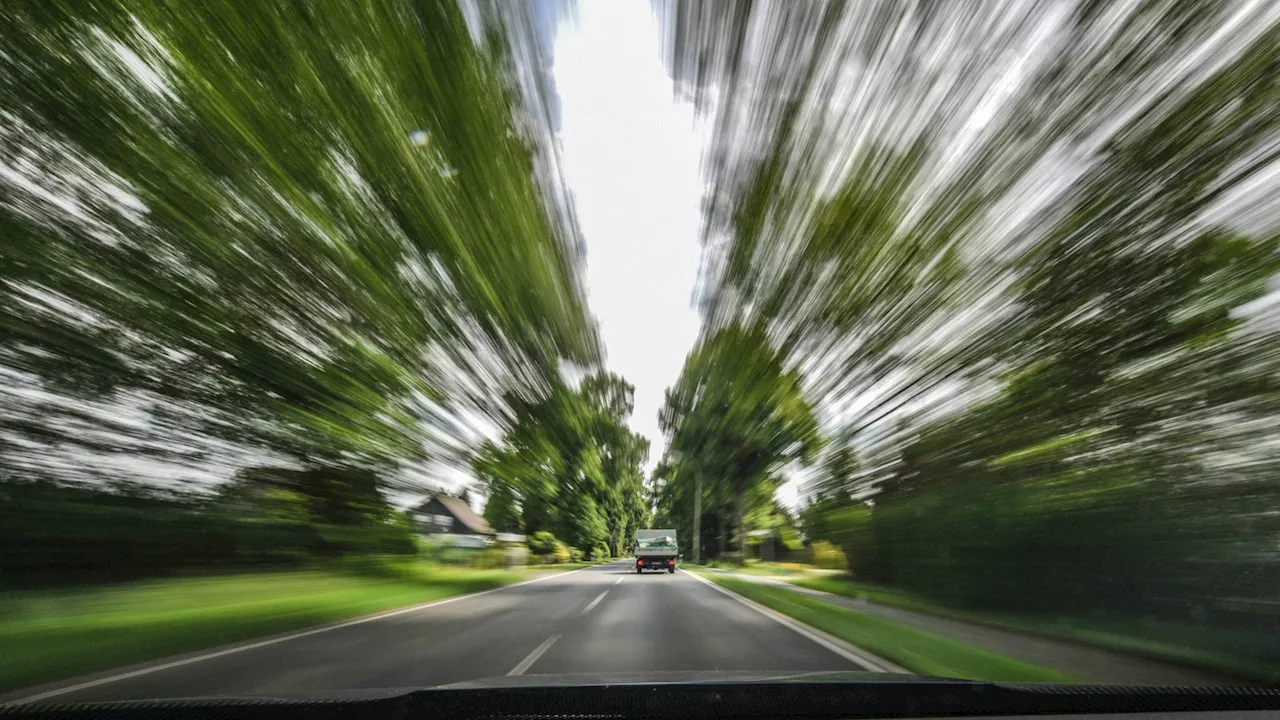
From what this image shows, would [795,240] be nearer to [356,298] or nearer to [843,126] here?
[843,126]

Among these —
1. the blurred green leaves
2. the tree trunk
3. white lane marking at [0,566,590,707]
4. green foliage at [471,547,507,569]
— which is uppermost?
the tree trunk

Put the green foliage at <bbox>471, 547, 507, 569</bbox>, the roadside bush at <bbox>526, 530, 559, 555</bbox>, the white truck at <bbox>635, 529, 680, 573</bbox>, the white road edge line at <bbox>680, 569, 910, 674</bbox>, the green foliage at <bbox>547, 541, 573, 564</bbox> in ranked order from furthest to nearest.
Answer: the green foliage at <bbox>547, 541, 573, 564</bbox> → the roadside bush at <bbox>526, 530, 559, 555</bbox> → the white truck at <bbox>635, 529, 680, 573</bbox> → the green foliage at <bbox>471, 547, 507, 569</bbox> → the white road edge line at <bbox>680, 569, 910, 674</bbox>

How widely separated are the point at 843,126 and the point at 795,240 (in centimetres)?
244

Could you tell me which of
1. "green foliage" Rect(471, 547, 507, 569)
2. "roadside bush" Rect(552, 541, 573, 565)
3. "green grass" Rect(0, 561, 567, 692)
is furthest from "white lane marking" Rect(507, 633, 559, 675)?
"roadside bush" Rect(552, 541, 573, 565)

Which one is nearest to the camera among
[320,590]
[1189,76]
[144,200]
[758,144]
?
[1189,76]

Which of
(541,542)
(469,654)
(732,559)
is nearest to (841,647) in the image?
(469,654)

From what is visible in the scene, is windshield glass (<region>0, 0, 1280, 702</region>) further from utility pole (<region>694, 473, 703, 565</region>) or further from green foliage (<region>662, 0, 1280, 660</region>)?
utility pole (<region>694, 473, 703, 565</region>)

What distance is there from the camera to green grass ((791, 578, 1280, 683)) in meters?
6.48

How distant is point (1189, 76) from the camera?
4551 mm

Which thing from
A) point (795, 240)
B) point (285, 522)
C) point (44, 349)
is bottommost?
point (285, 522)

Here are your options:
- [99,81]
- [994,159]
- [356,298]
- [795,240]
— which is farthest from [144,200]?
[994,159]

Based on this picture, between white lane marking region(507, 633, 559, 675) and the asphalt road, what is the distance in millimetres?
11

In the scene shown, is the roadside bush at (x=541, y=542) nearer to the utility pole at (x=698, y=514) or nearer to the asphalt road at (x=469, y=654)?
the utility pole at (x=698, y=514)

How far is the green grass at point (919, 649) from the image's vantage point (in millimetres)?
5883
